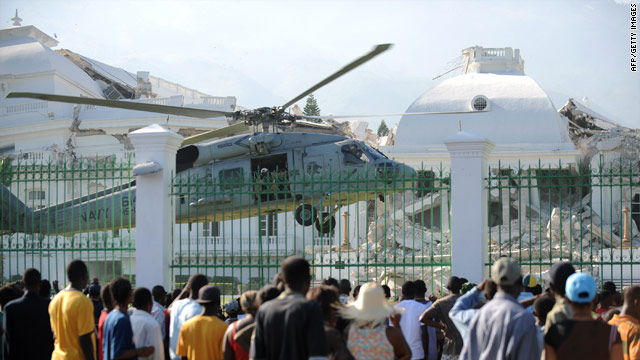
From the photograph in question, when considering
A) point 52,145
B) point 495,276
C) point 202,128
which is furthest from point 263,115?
point 52,145

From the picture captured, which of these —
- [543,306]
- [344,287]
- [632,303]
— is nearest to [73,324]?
[344,287]

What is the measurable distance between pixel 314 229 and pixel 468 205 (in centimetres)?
2130

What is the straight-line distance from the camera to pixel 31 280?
7066 mm

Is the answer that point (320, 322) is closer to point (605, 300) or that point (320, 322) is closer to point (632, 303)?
point (632, 303)

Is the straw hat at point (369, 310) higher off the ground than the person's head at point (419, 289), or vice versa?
the straw hat at point (369, 310)

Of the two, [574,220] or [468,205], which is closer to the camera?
[468,205]

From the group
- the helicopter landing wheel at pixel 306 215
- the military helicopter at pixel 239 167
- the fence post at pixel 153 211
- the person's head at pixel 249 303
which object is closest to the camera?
the person's head at pixel 249 303

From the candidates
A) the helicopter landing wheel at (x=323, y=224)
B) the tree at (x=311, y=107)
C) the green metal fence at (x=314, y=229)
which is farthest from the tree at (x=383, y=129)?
the helicopter landing wheel at (x=323, y=224)

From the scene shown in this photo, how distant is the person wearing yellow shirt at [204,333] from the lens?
666 cm

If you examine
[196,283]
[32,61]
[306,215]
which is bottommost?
[196,283]

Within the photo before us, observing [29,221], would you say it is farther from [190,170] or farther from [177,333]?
[177,333]

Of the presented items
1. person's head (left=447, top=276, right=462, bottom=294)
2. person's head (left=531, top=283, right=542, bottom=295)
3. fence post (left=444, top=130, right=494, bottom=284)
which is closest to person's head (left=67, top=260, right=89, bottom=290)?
person's head (left=447, top=276, right=462, bottom=294)

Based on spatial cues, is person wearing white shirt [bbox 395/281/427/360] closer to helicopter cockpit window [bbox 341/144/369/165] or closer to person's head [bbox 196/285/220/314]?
person's head [bbox 196/285/220/314]

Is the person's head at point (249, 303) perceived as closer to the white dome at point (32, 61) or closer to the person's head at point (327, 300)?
the person's head at point (327, 300)
